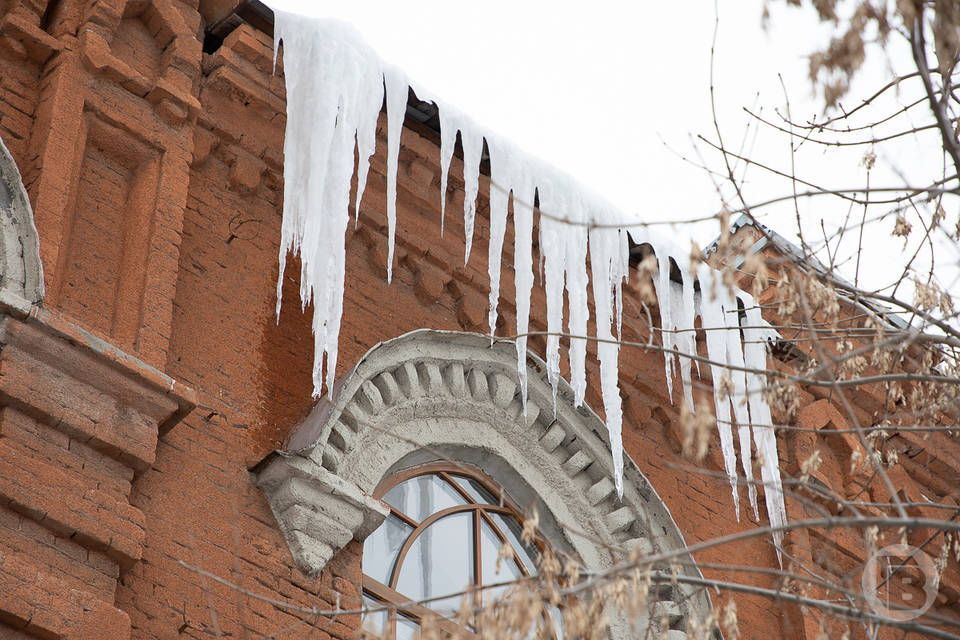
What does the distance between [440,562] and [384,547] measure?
311 mm

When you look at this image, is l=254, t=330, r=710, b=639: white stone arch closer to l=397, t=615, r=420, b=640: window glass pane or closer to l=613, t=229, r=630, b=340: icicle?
l=397, t=615, r=420, b=640: window glass pane

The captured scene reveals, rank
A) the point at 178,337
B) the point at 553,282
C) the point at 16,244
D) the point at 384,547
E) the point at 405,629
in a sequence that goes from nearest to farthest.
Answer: the point at 16,244 → the point at 178,337 → the point at 405,629 → the point at 384,547 → the point at 553,282

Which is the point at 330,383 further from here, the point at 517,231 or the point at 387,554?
the point at 517,231

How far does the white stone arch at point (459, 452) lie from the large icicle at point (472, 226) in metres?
0.19

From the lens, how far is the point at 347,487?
222 inches

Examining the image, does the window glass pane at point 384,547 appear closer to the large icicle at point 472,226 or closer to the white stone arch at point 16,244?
the large icicle at point 472,226

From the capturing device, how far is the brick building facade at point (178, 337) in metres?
4.75

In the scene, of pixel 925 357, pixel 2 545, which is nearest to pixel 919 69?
pixel 925 357

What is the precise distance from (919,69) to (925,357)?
1.52 metres

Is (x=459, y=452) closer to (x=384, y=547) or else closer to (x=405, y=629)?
(x=384, y=547)

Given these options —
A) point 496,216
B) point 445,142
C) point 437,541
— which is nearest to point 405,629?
point 437,541

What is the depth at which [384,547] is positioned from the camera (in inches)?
241

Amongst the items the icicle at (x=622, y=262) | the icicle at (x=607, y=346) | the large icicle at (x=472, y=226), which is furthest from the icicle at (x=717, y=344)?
the icicle at (x=607, y=346)

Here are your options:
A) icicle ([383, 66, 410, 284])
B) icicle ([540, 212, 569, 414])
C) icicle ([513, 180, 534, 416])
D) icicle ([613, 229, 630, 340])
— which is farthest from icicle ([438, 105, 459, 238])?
icicle ([613, 229, 630, 340])
